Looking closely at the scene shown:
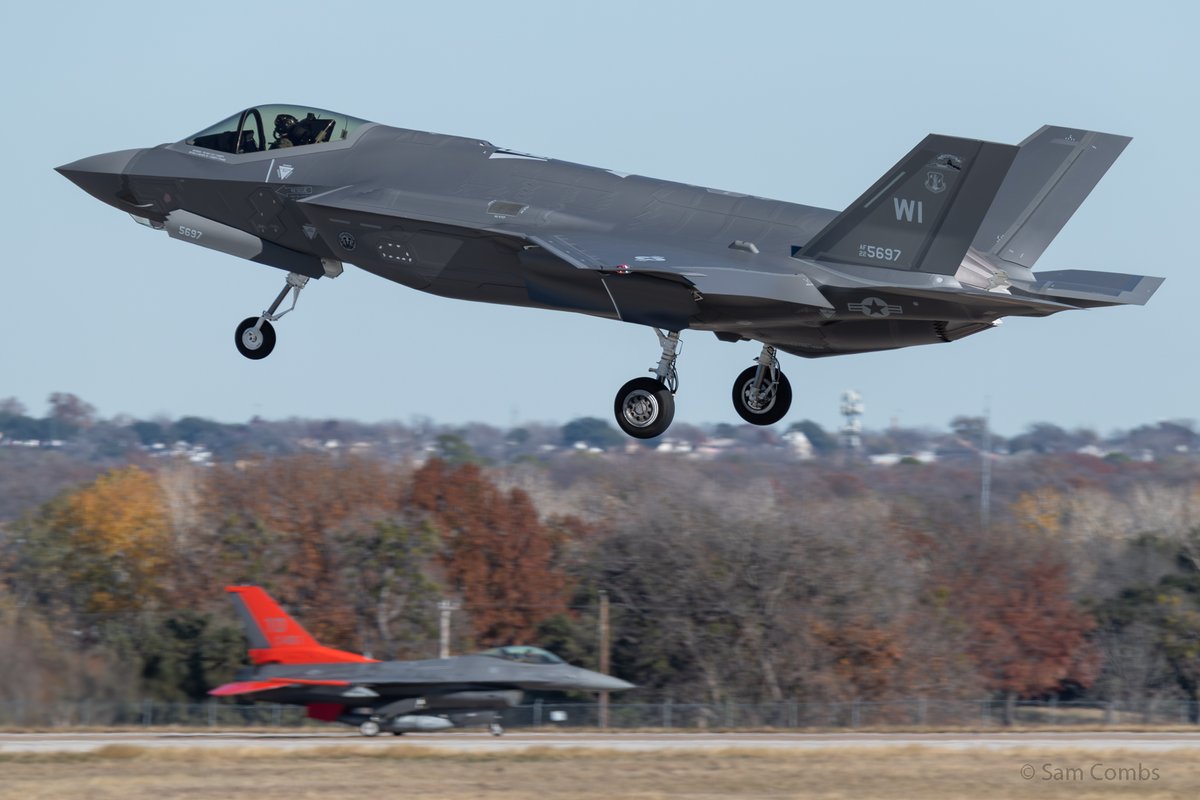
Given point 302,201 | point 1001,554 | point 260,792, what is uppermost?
point 302,201

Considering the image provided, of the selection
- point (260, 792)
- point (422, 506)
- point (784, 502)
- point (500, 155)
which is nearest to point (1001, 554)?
point (784, 502)

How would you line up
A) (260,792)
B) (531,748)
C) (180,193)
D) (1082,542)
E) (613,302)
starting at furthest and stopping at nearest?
(1082,542) < (531,748) < (260,792) < (180,193) < (613,302)

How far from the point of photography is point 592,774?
115 ft

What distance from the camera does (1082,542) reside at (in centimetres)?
7569

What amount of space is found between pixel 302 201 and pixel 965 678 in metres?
39.9

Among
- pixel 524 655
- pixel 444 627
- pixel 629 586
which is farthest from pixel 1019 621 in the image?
pixel 524 655

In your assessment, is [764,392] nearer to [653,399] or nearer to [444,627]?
[653,399]

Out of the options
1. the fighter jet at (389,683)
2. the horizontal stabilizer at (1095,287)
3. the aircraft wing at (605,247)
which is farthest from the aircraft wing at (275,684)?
the horizontal stabilizer at (1095,287)

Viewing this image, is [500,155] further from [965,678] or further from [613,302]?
[965,678]

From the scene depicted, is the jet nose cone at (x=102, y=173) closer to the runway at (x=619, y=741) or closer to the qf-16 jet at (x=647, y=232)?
the qf-16 jet at (x=647, y=232)

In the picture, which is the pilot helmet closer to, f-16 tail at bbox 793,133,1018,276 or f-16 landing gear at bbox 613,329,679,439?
f-16 landing gear at bbox 613,329,679,439

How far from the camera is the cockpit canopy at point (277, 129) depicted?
24.3m

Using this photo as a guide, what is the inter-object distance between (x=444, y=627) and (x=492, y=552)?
9.53 meters

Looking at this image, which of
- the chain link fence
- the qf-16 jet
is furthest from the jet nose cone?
the chain link fence
